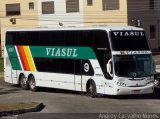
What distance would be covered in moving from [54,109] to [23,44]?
11.0 metres

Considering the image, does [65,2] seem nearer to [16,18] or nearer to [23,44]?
[16,18]

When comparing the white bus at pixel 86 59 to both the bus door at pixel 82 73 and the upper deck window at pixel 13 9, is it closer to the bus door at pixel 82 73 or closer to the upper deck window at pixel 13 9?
the bus door at pixel 82 73

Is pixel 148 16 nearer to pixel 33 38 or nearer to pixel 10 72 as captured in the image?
pixel 10 72

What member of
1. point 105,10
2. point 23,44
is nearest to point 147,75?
point 23,44

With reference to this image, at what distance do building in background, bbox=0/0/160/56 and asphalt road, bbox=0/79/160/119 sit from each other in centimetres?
3180

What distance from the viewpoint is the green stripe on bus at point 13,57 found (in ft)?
113

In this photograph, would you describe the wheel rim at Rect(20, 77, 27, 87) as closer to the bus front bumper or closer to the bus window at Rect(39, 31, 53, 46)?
the bus window at Rect(39, 31, 53, 46)

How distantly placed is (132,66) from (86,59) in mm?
2496

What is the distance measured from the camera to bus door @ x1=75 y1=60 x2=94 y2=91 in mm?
28891

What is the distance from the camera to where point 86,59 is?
2905cm

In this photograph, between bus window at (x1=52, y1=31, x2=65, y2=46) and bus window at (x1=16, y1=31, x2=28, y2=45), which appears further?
bus window at (x1=16, y1=31, x2=28, y2=45)

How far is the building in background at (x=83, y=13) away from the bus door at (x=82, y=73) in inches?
1271

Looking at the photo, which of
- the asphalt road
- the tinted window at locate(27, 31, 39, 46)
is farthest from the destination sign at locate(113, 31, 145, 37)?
the tinted window at locate(27, 31, 39, 46)

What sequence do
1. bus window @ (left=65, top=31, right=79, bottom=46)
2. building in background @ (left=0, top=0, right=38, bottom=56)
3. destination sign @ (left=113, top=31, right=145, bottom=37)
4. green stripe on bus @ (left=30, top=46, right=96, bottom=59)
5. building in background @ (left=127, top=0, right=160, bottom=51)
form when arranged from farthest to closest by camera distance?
building in background @ (left=0, top=0, right=38, bottom=56) → building in background @ (left=127, top=0, right=160, bottom=51) → bus window @ (left=65, top=31, right=79, bottom=46) → green stripe on bus @ (left=30, top=46, right=96, bottom=59) → destination sign @ (left=113, top=31, right=145, bottom=37)
